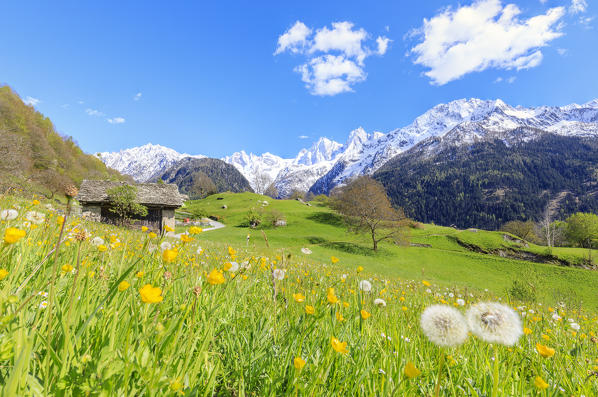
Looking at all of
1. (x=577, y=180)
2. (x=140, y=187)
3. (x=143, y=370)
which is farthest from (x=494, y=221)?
(x=143, y=370)

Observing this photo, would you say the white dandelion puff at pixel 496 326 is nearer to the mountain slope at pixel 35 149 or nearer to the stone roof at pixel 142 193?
the stone roof at pixel 142 193

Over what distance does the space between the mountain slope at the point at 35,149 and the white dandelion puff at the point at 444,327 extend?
35.3 metres

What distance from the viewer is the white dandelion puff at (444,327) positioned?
5.16 ft

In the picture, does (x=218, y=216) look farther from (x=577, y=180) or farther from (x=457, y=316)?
(x=577, y=180)

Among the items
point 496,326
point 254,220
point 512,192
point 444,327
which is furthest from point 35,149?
point 512,192

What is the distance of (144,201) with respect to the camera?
1280 inches

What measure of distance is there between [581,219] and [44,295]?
90.9m

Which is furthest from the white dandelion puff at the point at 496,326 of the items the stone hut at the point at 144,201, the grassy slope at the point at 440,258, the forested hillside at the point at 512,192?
the forested hillside at the point at 512,192

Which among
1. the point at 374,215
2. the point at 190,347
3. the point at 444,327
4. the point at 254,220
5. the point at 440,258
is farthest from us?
the point at 254,220

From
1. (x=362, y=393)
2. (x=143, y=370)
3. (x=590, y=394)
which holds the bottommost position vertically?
(x=590, y=394)

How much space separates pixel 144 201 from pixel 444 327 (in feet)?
122

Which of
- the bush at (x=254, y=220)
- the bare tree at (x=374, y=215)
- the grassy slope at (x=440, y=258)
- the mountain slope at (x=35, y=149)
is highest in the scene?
the mountain slope at (x=35, y=149)

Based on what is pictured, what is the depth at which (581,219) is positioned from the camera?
60625 mm

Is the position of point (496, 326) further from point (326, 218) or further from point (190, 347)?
point (326, 218)
